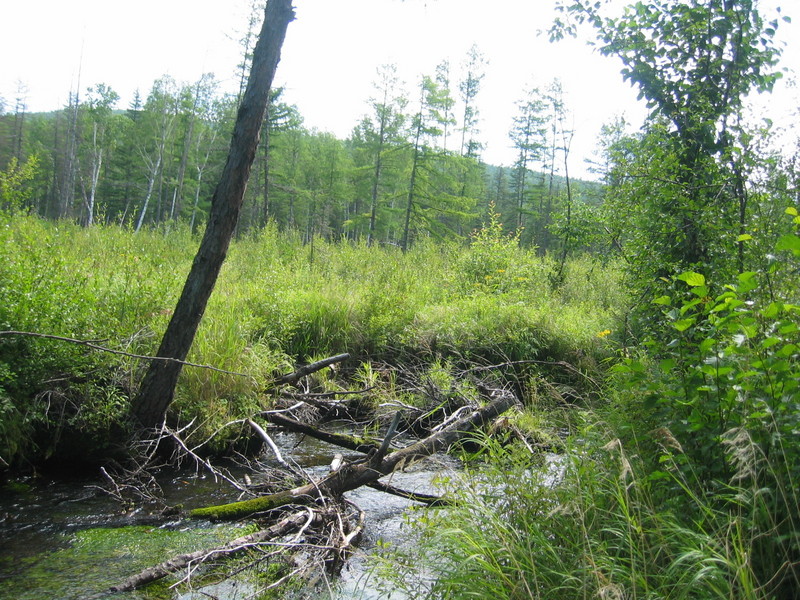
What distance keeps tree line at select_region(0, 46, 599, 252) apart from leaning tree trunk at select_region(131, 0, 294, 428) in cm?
2144

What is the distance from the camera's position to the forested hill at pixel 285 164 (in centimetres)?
2730

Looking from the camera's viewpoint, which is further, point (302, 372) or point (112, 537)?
point (302, 372)

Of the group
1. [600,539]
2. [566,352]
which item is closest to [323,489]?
[600,539]

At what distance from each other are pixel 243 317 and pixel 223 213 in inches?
80.4

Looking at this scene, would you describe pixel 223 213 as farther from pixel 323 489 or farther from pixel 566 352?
pixel 566 352

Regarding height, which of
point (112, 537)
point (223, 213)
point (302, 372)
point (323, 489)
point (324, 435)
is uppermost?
point (223, 213)

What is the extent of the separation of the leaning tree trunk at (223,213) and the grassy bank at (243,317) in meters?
0.36

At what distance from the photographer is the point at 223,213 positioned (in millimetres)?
4531

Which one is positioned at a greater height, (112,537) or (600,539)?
(600,539)

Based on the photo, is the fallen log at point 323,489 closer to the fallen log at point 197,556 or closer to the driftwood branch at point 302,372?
the fallen log at point 197,556

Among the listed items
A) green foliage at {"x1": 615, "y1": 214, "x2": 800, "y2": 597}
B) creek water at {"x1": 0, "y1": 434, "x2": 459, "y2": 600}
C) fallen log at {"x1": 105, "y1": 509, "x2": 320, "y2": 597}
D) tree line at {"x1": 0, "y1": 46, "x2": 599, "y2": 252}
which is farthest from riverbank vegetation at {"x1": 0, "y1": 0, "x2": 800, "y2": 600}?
tree line at {"x1": 0, "y1": 46, "x2": 599, "y2": 252}

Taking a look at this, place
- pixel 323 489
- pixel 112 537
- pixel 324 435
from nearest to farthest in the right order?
pixel 112 537
pixel 323 489
pixel 324 435

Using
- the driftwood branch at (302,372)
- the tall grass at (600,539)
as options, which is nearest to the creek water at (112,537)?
the tall grass at (600,539)

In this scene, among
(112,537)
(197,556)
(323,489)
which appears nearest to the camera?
(197,556)
